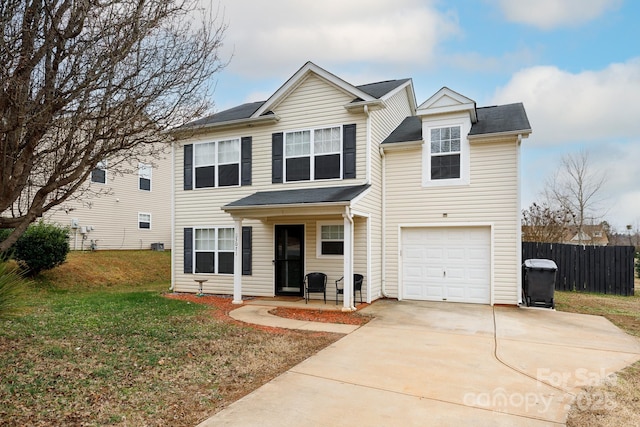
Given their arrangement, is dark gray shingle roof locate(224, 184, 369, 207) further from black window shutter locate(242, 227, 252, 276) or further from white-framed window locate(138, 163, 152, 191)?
white-framed window locate(138, 163, 152, 191)

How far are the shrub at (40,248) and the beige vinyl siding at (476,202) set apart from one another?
11257mm

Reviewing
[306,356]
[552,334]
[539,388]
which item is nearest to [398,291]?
[552,334]

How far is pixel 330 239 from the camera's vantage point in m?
11.2

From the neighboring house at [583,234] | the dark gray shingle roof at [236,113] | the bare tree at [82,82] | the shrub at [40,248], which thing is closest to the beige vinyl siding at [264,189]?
the dark gray shingle roof at [236,113]

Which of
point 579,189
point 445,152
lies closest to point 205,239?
point 445,152

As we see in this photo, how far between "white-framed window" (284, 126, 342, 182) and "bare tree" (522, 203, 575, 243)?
1216cm

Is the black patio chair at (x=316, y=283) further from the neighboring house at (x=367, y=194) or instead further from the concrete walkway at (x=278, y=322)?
the concrete walkway at (x=278, y=322)

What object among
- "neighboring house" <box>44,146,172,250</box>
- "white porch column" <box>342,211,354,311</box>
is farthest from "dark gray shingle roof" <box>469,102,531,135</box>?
"neighboring house" <box>44,146,172,250</box>

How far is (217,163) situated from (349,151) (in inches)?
180

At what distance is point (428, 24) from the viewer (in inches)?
500

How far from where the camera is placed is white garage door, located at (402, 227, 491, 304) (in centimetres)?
1065

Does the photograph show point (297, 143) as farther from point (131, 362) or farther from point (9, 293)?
point (9, 293)

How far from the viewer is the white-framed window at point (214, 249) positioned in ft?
40.5

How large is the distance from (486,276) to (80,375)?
31.2ft
